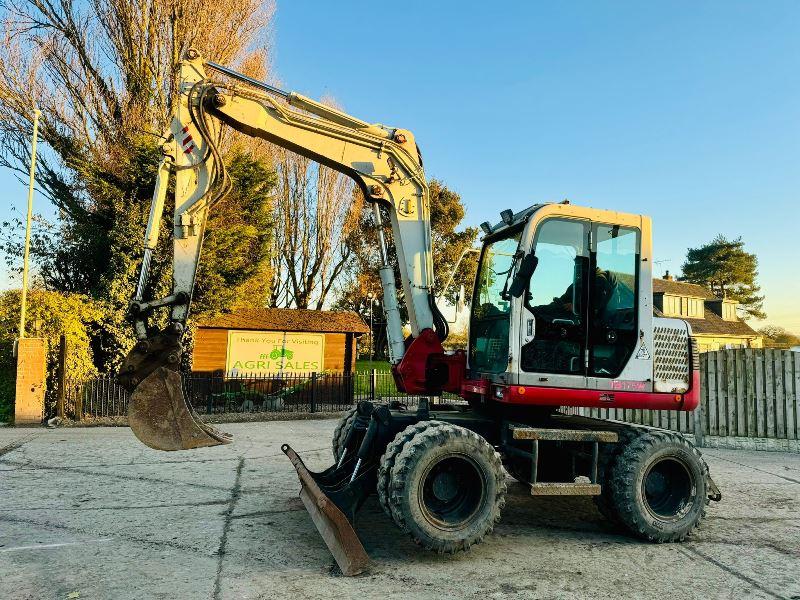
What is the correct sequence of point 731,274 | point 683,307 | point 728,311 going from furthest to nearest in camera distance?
point 731,274, point 728,311, point 683,307

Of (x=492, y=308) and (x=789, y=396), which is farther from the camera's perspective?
(x=789, y=396)

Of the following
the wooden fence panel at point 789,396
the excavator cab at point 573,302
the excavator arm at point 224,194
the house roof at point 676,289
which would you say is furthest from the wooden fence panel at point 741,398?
the house roof at point 676,289

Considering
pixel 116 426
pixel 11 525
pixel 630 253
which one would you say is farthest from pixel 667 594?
pixel 116 426

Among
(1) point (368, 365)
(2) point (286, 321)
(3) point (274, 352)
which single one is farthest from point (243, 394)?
(1) point (368, 365)

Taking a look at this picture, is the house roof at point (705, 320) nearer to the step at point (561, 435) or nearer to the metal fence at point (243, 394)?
the metal fence at point (243, 394)

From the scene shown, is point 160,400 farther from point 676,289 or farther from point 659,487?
point 676,289

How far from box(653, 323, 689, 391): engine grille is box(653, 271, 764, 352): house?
95.5 feet

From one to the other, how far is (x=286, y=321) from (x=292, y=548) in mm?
14869

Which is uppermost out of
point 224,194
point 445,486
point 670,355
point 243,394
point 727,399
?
point 224,194

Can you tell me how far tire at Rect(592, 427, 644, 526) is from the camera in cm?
552

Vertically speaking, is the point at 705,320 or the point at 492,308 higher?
the point at 705,320

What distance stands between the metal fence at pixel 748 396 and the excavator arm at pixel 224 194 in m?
7.83

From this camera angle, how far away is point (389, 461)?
4.87 m

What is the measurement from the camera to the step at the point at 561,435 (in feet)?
17.2
